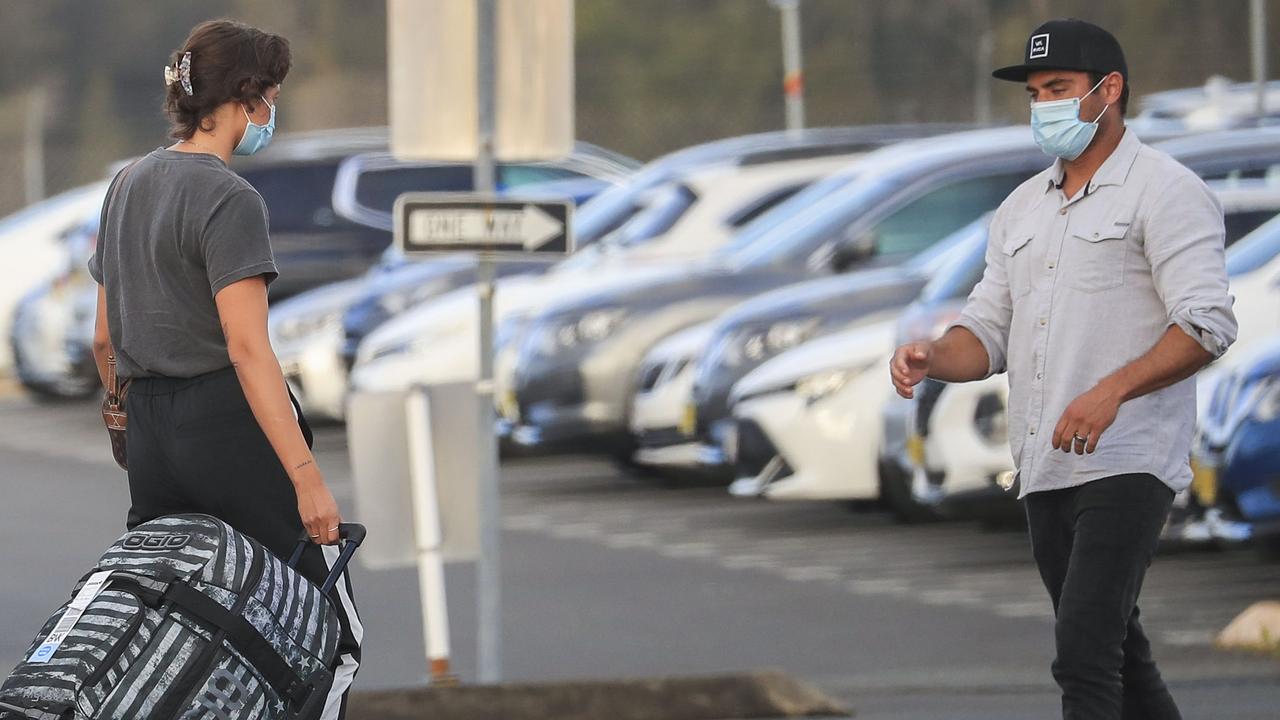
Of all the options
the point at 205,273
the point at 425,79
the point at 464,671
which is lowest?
the point at 464,671

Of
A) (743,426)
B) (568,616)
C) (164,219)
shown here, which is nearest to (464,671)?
(568,616)

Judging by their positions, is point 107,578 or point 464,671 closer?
point 107,578

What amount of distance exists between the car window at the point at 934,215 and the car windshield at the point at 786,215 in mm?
573

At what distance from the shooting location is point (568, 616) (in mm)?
9336

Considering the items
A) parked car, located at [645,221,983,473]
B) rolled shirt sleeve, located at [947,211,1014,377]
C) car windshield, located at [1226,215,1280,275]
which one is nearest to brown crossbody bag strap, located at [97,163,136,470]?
rolled shirt sleeve, located at [947,211,1014,377]

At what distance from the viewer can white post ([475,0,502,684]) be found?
7445 millimetres

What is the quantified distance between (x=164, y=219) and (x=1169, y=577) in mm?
6119

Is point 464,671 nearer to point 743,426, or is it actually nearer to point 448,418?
point 448,418

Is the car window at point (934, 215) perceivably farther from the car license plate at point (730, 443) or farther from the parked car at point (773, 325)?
the car license plate at point (730, 443)

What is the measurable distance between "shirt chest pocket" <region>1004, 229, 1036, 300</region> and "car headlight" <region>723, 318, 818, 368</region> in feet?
21.2

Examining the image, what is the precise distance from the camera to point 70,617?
14.8 feet

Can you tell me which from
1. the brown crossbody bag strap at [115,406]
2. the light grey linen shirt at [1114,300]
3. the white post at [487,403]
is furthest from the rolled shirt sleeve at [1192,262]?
the white post at [487,403]

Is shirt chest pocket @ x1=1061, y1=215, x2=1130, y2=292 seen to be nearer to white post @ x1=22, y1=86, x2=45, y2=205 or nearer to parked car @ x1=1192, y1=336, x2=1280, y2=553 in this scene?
parked car @ x1=1192, y1=336, x2=1280, y2=553

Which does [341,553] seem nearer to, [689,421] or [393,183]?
[689,421]
